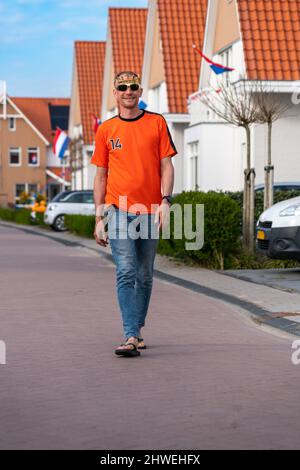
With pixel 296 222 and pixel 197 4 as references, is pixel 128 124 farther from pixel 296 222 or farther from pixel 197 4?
pixel 197 4

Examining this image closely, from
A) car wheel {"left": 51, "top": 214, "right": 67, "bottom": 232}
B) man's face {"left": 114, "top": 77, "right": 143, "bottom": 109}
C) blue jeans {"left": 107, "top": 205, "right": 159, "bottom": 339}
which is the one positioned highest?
man's face {"left": 114, "top": 77, "right": 143, "bottom": 109}

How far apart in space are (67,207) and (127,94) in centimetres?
3146

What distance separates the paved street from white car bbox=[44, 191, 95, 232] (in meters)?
26.1

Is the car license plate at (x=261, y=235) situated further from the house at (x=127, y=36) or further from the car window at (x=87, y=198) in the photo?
the house at (x=127, y=36)

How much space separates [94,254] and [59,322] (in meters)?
14.0

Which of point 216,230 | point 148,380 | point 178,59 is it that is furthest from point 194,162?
point 148,380

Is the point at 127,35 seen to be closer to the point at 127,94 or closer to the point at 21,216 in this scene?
the point at 21,216

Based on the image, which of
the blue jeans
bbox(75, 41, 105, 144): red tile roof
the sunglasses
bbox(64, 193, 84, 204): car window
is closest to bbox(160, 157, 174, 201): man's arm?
the blue jeans

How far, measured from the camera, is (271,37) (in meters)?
28.8

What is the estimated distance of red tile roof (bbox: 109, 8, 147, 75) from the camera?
52219mm

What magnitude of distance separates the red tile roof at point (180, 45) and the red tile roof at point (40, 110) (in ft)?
173

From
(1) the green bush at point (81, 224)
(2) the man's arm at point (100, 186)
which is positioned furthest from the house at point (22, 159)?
(2) the man's arm at point (100, 186)

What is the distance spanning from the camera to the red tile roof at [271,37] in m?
28.1

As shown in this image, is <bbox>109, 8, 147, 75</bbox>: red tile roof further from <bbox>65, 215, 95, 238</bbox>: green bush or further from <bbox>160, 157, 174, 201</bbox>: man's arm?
<bbox>160, 157, 174, 201</bbox>: man's arm
